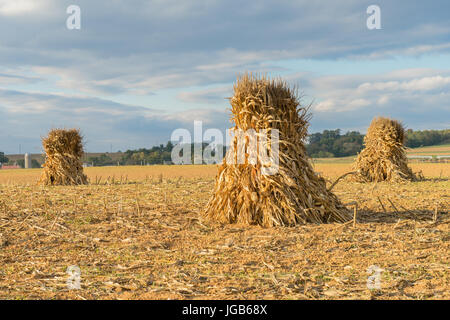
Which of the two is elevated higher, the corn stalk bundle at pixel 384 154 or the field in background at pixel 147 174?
the corn stalk bundle at pixel 384 154

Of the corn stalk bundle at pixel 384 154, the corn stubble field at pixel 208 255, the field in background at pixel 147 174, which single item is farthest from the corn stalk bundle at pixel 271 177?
the corn stalk bundle at pixel 384 154

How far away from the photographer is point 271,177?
26.7 feet

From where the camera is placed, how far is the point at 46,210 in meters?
9.84

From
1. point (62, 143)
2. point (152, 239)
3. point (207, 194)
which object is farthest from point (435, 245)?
point (62, 143)

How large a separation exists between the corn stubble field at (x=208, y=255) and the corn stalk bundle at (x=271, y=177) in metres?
0.37

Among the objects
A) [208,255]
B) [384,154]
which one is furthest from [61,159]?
[384,154]

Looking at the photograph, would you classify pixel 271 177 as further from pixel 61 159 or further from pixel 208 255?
pixel 61 159

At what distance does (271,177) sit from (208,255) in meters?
2.31

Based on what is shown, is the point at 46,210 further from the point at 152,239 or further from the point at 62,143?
the point at 62,143

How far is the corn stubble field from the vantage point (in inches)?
193

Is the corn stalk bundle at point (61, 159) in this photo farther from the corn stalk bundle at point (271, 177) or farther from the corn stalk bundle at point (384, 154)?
the corn stalk bundle at point (384, 154)

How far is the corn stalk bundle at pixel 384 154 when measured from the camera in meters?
18.8

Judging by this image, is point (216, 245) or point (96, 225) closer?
point (216, 245)
